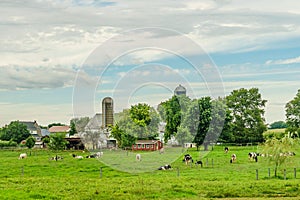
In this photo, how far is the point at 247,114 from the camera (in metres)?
75.8

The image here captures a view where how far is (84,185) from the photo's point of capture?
25875 mm

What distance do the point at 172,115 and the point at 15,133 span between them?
200 feet

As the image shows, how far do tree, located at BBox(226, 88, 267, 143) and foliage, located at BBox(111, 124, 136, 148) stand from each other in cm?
3091

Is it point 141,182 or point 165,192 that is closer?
point 165,192

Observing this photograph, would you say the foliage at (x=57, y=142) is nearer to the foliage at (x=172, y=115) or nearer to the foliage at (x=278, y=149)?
the foliage at (x=172, y=115)

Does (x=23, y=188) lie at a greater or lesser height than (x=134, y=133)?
lesser

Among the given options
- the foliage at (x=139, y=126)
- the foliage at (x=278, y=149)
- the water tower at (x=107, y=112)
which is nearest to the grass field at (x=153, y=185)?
the foliage at (x=278, y=149)

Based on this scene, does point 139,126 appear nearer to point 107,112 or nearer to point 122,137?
point 107,112

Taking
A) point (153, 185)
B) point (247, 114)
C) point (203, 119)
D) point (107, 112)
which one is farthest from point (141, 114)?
point (247, 114)

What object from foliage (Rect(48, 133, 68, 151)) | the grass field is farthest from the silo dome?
foliage (Rect(48, 133, 68, 151))

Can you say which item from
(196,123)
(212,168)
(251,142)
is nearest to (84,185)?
(212,168)

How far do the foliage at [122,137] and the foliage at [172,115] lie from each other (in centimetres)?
325

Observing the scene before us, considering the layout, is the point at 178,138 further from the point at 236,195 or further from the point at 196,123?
the point at 236,195

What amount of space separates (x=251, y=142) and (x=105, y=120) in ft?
115
